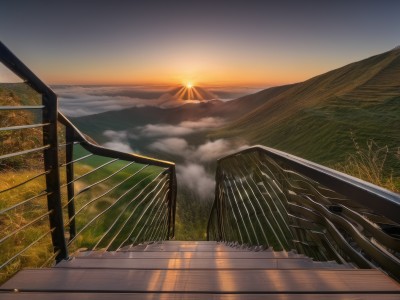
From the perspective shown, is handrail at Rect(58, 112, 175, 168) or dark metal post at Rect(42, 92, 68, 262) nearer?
dark metal post at Rect(42, 92, 68, 262)

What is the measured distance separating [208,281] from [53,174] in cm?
101

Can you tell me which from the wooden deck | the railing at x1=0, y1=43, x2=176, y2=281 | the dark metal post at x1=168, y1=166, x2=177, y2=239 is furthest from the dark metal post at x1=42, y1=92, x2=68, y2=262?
the dark metal post at x1=168, y1=166, x2=177, y2=239

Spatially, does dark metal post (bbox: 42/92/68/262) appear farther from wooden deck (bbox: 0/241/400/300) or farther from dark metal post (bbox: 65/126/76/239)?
wooden deck (bbox: 0/241/400/300)

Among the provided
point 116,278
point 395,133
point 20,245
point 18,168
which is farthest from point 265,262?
point 395,133

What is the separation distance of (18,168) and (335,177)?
6.22 meters

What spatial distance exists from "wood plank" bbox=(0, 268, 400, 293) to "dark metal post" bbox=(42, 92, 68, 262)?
477mm

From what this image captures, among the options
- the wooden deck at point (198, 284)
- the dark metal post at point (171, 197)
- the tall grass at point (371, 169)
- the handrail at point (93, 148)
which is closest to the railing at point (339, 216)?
the wooden deck at point (198, 284)

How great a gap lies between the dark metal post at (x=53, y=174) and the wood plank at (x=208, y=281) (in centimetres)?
48

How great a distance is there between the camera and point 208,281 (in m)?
1.19

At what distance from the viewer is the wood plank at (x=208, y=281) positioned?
1.13 metres

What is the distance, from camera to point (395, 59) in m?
41.1

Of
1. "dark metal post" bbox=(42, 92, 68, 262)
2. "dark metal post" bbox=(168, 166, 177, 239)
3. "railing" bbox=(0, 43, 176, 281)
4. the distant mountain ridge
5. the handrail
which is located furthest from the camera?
the distant mountain ridge

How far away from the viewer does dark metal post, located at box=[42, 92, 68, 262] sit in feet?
5.32

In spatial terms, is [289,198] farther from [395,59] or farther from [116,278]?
Answer: [395,59]
